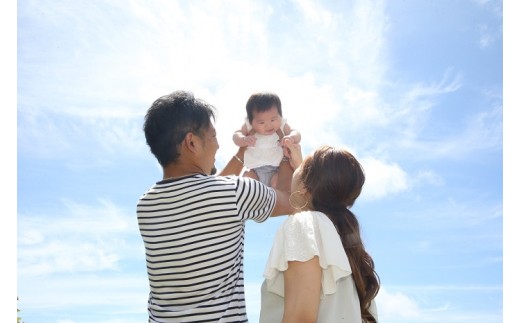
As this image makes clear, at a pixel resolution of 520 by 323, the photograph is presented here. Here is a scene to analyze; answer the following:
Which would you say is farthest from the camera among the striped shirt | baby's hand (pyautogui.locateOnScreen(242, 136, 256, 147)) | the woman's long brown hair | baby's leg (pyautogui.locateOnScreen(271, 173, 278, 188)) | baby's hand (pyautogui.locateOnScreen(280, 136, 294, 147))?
baby's hand (pyautogui.locateOnScreen(242, 136, 256, 147))

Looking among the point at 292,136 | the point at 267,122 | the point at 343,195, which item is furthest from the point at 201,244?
the point at 267,122

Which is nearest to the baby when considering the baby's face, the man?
the baby's face

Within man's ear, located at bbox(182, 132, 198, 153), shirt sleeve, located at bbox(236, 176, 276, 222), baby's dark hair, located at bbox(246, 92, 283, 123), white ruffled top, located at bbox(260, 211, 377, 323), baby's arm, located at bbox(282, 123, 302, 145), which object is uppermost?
baby's dark hair, located at bbox(246, 92, 283, 123)

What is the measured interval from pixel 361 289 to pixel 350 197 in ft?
1.63

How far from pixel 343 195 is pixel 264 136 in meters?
1.62

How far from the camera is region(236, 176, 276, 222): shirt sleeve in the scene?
10.6 feet

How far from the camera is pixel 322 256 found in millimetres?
3070

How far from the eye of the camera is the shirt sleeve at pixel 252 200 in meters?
3.22

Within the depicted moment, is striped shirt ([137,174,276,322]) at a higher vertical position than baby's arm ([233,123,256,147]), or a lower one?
lower

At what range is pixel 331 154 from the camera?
3289mm

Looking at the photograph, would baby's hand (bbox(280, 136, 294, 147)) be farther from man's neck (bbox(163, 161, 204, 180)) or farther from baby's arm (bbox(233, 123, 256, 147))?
man's neck (bbox(163, 161, 204, 180))

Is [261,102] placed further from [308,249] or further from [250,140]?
[308,249]
